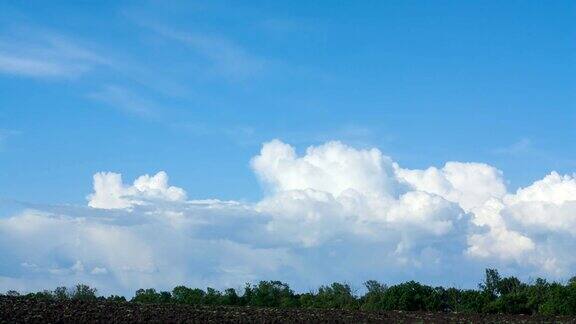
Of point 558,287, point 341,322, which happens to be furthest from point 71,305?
point 558,287

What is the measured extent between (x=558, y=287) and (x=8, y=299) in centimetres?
3905

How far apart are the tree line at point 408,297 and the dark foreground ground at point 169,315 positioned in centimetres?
854

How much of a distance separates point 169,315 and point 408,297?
84.8 feet

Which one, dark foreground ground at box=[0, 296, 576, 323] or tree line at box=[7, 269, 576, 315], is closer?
dark foreground ground at box=[0, 296, 576, 323]

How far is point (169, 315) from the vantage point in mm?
41500

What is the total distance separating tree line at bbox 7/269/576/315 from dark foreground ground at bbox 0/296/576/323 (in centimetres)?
854

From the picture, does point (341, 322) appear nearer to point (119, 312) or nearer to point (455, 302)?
point (119, 312)

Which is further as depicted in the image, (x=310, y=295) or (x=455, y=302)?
(x=310, y=295)

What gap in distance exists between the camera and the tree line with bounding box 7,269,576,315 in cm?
6021

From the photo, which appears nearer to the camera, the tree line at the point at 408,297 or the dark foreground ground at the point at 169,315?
the dark foreground ground at the point at 169,315

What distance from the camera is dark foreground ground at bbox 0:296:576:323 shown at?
38875mm

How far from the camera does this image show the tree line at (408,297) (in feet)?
198

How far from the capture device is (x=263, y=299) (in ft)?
234

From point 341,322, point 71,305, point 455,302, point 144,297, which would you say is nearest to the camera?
point 341,322
